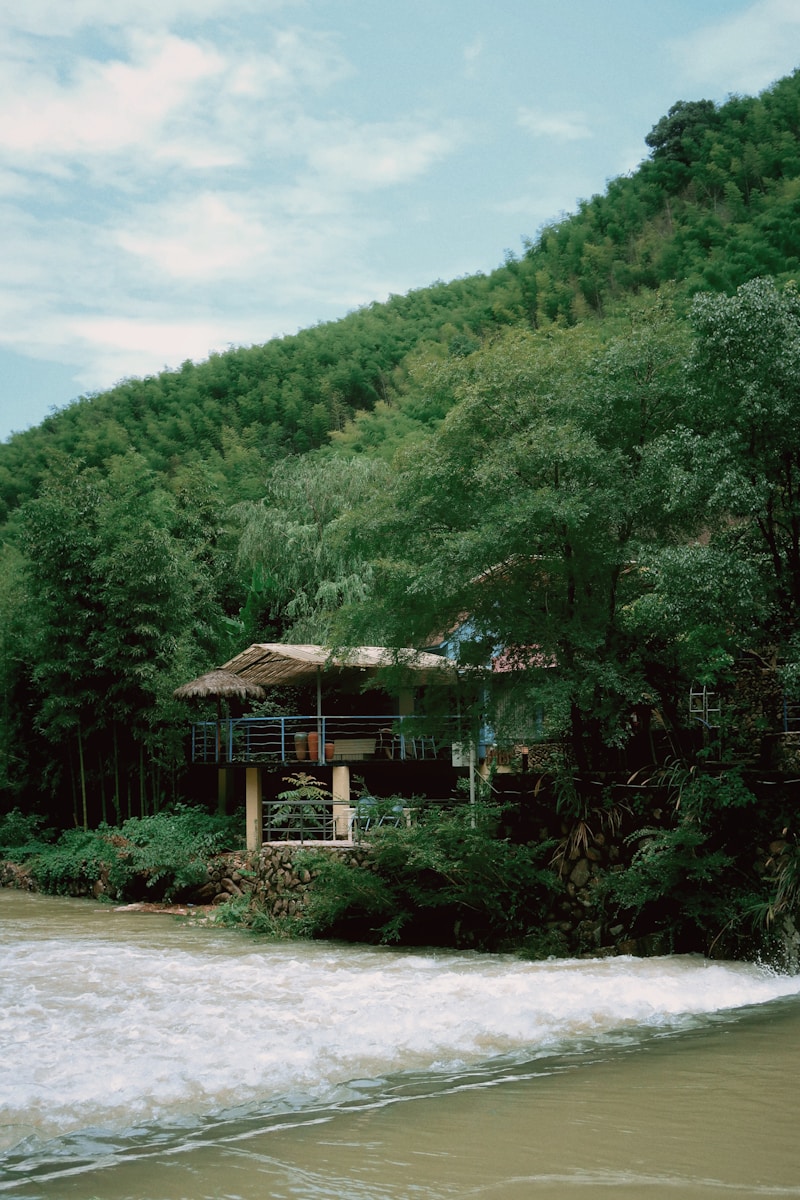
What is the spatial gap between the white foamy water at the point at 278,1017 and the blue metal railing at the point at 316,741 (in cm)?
655

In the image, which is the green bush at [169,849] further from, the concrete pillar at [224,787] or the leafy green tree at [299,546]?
the leafy green tree at [299,546]

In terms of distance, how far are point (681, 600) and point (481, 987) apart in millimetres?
4154

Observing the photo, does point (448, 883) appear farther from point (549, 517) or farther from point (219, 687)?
point (219, 687)

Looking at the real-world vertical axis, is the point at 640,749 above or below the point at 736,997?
above

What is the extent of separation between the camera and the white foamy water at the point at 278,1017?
6.22m

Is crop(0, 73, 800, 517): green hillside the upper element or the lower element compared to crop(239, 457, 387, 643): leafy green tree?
upper

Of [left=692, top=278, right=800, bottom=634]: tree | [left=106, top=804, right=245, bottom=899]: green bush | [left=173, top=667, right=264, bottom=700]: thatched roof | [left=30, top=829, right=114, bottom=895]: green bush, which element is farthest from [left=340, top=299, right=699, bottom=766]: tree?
[left=30, top=829, right=114, bottom=895]: green bush

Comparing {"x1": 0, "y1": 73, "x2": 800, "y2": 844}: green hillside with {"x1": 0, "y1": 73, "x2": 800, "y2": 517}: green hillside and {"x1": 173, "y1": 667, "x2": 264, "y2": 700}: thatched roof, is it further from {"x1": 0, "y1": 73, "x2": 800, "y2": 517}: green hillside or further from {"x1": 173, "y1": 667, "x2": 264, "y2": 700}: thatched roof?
{"x1": 173, "y1": 667, "x2": 264, "y2": 700}: thatched roof

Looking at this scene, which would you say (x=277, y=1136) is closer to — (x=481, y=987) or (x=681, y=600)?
(x=481, y=987)

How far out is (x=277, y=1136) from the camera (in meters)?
5.31

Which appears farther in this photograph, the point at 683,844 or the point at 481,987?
the point at 683,844

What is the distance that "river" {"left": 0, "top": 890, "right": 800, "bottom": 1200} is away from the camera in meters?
4.66

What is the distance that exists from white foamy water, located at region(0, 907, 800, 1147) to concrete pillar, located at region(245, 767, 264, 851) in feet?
19.7

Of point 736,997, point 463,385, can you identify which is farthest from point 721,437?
point 736,997
